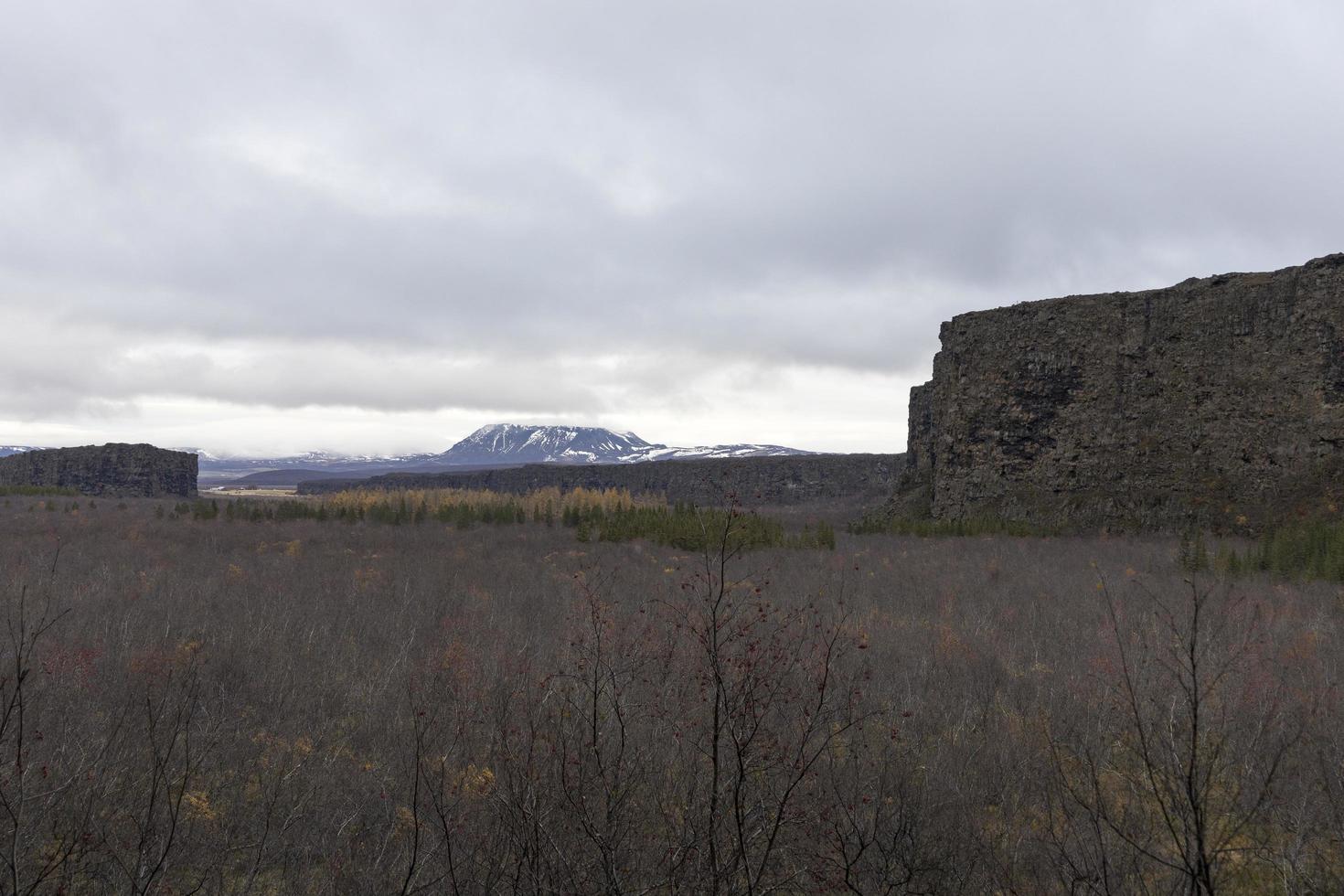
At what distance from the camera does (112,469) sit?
44.4m

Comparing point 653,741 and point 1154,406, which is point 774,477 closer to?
point 1154,406

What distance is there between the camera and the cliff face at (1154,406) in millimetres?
17094

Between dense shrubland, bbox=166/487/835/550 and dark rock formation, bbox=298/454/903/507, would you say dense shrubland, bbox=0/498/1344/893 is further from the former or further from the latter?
dark rock formation, bbox=298/454/903/507

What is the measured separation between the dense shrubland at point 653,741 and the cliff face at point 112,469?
143 feet

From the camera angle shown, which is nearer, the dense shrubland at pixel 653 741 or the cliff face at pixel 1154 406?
the dense shrubland at pixel 653 741

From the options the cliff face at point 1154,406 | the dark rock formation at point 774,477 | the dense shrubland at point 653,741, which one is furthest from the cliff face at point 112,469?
the cliff face at point 1154,406

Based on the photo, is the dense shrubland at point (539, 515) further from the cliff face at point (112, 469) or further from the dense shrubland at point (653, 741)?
the cliff face at point (112, 469)

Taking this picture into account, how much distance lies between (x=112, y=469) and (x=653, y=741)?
175ft

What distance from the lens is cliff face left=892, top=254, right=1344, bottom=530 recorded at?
17094 mm

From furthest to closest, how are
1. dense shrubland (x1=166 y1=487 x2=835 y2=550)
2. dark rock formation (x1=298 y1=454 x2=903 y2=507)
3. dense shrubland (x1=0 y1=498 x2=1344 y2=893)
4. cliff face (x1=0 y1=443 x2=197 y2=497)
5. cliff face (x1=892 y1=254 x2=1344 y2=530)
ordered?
cliff face (x1=0 y1=443 x2=197 y2=497) → dark rock formation (x1=298 y1=454 x2=903 y2=507) → cliff face (x1=892 y1=254 x2=1344 y2=530) → dense shrubland (x1=166 y1=487 x2=835 y2=550) → dense shrubland (x1=0 y1=498 x2=1344 y2=893)

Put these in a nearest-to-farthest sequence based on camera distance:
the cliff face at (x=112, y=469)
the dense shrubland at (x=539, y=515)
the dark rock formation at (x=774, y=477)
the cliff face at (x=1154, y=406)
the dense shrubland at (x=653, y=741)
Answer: the dense shrubland at (x=653, y=741), the dense shrubland at (x=539, y=515), the cliff face at (x=1154, y=406), the dark rock formation at (x=774, y=477), the cliff face at (x=112, y=469)

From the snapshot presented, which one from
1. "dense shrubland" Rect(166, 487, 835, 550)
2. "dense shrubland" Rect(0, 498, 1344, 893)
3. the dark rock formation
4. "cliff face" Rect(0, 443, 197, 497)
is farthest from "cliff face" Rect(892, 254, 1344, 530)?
"cliff face" Rect(0, 443, 197, 497)

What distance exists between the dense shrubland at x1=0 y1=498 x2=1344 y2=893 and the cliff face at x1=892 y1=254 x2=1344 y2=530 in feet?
33.0

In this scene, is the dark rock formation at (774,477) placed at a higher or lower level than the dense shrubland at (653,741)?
higher
